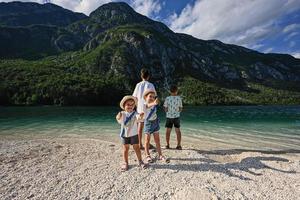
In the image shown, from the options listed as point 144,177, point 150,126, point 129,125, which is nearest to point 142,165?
point 144,177

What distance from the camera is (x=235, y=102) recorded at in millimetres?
186875

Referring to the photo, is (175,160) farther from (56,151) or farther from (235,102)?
(235,102)

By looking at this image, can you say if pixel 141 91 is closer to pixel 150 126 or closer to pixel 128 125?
pixel 150 126

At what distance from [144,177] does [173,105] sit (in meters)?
4.31

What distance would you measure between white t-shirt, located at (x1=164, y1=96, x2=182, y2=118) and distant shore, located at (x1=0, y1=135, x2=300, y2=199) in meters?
1.82

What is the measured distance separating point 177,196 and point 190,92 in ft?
622

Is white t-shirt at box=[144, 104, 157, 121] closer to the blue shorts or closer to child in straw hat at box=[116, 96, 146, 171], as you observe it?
the blue shorts

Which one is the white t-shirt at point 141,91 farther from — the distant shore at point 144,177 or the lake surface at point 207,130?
the lake surface at point 207,130

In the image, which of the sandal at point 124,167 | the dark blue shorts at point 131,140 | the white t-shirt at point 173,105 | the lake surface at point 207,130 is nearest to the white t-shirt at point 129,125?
the dark blue shorts at point 131,140

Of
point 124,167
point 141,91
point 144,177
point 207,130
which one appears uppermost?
point 141,91

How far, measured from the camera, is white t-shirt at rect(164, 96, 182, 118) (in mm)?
11428

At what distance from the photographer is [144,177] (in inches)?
316

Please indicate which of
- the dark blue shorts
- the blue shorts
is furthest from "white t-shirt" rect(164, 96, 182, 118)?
the dark blue shorts

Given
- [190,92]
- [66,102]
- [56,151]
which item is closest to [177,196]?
[56,151]
